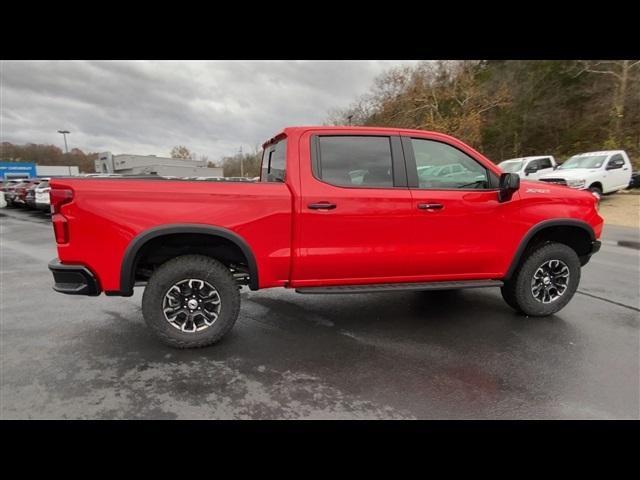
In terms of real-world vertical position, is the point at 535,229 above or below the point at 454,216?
below

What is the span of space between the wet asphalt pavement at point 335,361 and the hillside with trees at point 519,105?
2065 cm

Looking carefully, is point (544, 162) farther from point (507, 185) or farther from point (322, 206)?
point (322, 206)

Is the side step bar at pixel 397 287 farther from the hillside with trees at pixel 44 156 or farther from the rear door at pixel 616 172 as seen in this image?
the hillside with trees at pixel 44 156

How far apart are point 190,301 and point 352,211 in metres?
1.69

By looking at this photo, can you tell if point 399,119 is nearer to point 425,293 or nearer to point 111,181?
point 425,293

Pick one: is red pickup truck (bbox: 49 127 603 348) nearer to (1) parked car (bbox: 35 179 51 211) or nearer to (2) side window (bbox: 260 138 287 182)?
(2) side window (bbox: 260 138 287 182)

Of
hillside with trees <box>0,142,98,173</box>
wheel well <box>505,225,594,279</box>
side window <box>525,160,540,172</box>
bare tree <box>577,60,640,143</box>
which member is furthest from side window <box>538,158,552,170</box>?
hillside with trees <box>0,142,98,173</box>

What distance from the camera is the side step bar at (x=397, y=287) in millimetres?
3293

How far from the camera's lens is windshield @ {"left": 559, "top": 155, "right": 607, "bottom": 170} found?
12891mm

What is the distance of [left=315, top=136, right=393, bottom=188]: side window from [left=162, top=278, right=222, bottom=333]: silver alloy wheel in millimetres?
1528

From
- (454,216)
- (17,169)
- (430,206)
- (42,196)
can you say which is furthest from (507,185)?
(17,169)

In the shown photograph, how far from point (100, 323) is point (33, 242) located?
688 centimetres

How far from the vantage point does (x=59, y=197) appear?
2.87 m

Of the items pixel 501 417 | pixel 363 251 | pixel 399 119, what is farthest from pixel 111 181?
pixel 399 119
